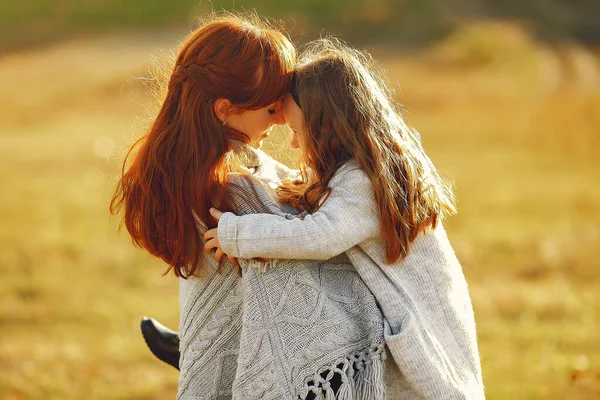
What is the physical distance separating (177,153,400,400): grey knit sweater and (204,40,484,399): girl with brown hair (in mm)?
63

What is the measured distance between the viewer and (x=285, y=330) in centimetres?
273

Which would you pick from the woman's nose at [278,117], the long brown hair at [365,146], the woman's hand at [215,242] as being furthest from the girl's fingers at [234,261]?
the woman's nose at [278,117]

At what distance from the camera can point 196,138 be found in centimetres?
282

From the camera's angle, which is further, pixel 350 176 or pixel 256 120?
pixel 256 120

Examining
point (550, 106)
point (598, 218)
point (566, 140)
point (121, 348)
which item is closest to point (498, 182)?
point (598, 218)

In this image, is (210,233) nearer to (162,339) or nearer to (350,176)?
(350,176)

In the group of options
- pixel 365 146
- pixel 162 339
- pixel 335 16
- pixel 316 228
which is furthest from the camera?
pixel 335 16

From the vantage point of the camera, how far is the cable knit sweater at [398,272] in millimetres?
2672

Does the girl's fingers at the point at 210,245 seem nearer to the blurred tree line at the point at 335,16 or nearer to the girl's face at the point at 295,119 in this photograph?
the girl's face at the point at 295,119

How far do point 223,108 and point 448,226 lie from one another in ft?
25.2

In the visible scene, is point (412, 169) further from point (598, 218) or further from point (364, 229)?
point (598, 218)

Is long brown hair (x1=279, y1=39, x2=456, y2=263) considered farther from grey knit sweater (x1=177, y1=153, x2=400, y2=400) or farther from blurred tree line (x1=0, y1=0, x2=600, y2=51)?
blurred tree line (x1=0, y1=0, x2=600, y2=51)

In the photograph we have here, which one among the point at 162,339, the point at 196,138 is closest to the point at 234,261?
the point at 196,138

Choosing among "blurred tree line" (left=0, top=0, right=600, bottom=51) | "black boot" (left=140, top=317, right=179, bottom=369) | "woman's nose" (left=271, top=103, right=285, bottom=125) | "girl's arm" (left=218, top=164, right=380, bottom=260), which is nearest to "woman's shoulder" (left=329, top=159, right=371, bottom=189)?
"girl's arm" (left=218, top=164, right=380, bottom=260)
